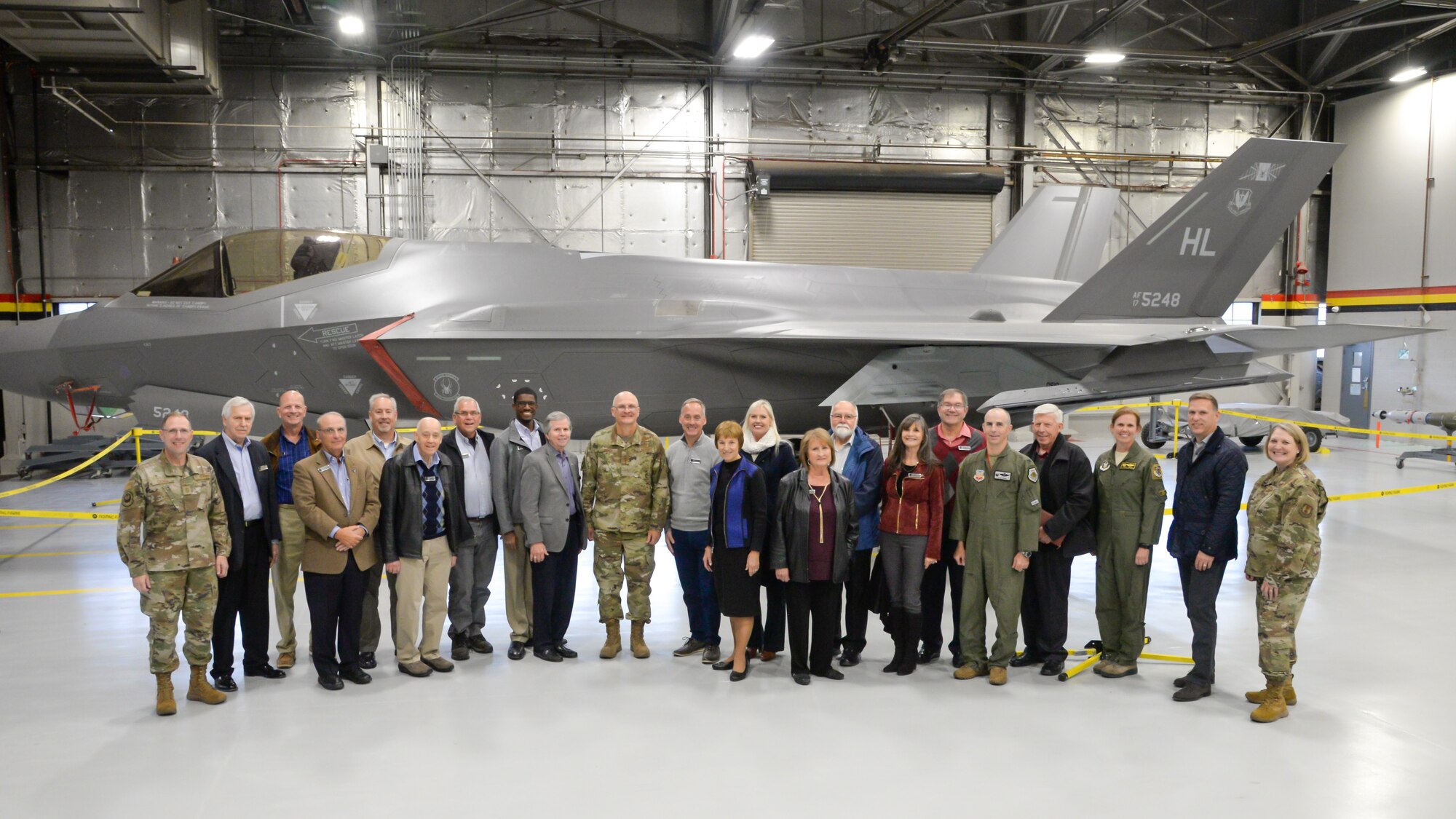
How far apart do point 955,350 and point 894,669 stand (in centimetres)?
445

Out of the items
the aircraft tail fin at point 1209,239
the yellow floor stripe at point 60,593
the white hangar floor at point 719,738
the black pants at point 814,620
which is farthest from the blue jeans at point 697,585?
the aircraft tail fin at point 1209,239

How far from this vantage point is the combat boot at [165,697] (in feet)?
14.5

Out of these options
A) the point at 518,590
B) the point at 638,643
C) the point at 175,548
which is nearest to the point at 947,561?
the point at 638,643

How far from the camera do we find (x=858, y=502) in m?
4.99

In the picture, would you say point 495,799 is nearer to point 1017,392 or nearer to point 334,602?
point 334,602

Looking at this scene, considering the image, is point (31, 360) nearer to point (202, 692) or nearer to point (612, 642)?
point (202, 692)

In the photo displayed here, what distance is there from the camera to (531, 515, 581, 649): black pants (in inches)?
206

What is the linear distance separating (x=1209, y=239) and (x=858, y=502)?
6.60m

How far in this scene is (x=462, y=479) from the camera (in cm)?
508

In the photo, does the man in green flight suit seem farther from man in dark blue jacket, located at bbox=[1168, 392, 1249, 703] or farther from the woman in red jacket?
man in dark blue jacket, located at bbox=[1168, 392, 1249, 703]

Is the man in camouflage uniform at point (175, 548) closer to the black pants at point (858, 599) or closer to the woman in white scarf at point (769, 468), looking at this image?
the woman in white scarf at point (769, 468)

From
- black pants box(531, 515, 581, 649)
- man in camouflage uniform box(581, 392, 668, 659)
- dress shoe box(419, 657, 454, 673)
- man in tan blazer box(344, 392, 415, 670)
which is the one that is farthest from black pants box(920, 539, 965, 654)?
man in tan blazer box(344, 392, 415, 670)

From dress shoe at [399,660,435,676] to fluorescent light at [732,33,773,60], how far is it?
40.0ft

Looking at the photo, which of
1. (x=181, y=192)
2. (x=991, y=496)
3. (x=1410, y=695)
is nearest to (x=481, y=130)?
(x=181, y=192)
